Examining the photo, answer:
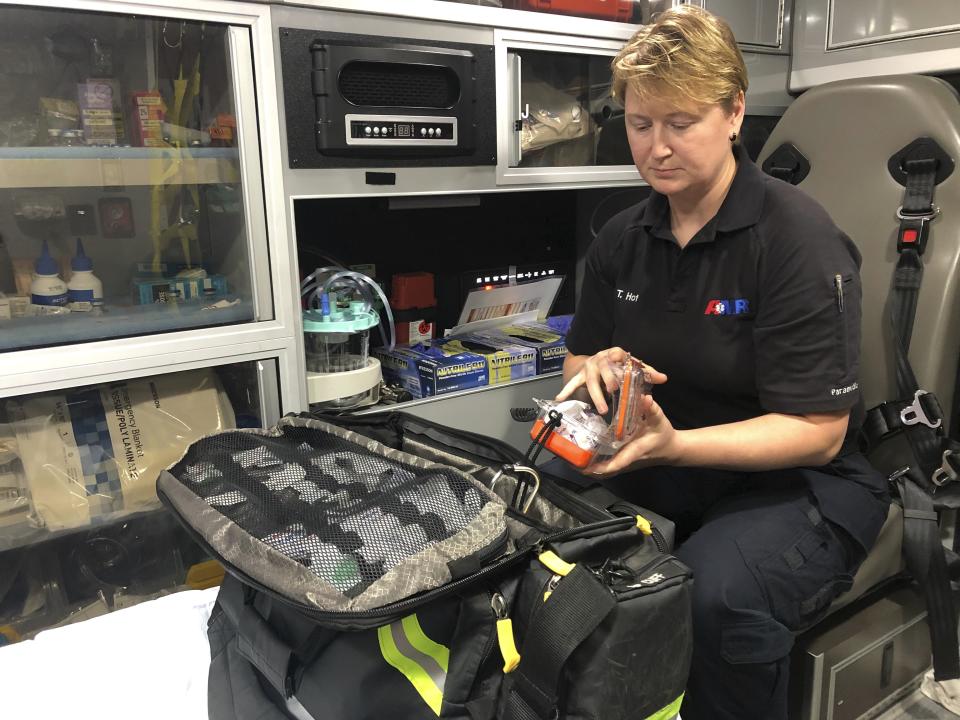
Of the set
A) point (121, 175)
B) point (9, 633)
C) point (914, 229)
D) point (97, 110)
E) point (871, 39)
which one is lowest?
point (9, 633)

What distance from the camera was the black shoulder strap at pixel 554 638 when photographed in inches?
28.0

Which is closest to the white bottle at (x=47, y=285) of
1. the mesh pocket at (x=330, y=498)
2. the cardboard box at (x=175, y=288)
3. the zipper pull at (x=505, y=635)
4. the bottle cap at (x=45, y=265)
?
the bottle cap at (x=45, y=265)

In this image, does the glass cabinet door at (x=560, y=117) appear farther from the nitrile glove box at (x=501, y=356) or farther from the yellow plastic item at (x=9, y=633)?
the yellow plastic item at (x=9, y=633)

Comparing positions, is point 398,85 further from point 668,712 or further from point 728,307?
point 668,712

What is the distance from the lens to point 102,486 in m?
1.25

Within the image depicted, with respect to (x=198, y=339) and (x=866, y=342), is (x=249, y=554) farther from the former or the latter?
(x=866, y=342)

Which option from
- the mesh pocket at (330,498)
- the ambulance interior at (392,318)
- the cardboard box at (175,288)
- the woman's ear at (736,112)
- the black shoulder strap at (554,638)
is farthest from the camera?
the cardboard box at (175,288)

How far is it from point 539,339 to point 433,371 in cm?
34

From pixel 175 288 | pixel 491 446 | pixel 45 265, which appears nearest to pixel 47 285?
pixel 45 265

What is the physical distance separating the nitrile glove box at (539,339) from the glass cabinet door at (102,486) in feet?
2.01

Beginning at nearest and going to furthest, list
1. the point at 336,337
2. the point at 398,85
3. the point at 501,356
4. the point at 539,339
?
1. the point at 398,85
2. the point at 336,337
3. the point at 501,356
4. the point at 539,339

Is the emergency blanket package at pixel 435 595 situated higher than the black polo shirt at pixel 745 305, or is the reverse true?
the black polo shirt at pixel 745 305

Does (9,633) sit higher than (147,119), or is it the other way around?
(147,119)

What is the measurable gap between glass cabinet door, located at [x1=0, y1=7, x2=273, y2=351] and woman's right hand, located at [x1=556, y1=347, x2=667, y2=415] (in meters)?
0.56
